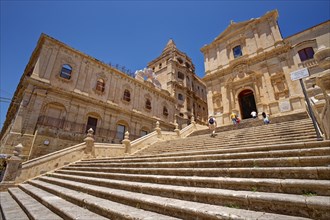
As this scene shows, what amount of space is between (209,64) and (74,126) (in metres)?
18.5

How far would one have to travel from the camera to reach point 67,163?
955 centimetres

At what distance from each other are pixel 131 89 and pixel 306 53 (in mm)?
19384

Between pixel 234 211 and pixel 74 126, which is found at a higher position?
pixel 74 126

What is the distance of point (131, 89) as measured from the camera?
21453 millimetres

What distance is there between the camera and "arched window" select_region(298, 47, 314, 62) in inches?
611

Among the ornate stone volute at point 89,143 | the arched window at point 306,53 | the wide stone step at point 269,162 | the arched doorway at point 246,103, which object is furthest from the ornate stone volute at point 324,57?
the arched window at point 306,53

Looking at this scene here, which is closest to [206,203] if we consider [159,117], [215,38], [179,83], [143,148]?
[143,148]

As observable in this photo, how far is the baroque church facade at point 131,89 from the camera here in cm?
1358

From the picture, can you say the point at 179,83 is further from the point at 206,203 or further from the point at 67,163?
the point at 206,203

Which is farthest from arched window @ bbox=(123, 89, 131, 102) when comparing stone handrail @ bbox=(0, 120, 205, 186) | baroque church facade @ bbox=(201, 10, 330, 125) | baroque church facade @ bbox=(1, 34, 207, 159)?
baroque church facade @ bbox=(201, 10, 330, 125)

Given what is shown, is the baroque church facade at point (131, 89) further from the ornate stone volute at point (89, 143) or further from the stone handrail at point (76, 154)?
the ornate stone volute at point (89, 143)

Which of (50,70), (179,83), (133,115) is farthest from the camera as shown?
(179,83)

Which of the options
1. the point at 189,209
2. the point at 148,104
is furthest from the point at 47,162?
the point at 148,104

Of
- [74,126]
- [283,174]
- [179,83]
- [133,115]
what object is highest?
[179,83]
